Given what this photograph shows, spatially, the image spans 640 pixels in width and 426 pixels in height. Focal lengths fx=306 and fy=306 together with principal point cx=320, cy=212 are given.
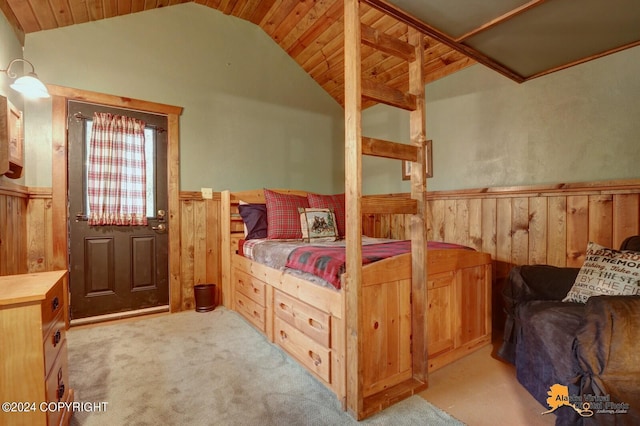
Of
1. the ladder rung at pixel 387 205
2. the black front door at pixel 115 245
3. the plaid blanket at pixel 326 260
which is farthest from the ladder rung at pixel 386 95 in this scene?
the black front door at pixel 115 245

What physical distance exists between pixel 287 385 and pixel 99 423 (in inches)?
35.8

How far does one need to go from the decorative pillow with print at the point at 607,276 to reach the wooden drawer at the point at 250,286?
6.60ft

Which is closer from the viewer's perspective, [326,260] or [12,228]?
[326,260]

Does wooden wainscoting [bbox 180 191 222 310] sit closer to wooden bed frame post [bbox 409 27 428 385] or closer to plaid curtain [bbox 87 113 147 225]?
plaid curtain [bbox 87 113 147 225]

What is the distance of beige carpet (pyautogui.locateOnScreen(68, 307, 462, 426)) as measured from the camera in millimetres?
1482

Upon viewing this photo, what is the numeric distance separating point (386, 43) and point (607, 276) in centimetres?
168

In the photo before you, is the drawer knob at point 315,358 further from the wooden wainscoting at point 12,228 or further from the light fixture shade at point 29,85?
the light fixture shade at point 29,85

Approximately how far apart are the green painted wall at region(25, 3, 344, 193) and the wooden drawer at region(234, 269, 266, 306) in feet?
3.47

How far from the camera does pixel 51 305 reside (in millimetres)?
1266

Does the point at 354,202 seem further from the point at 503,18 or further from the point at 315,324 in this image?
the point at 503,18

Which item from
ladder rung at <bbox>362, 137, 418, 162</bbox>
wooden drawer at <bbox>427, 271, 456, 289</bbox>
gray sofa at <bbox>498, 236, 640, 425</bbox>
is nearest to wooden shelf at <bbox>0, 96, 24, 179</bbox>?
ladder rung at <bbox>362, 137, 418, 162</bbox>

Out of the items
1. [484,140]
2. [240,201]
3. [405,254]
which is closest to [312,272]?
[405,254]

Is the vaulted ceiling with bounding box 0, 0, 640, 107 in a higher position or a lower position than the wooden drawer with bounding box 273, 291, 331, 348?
higher

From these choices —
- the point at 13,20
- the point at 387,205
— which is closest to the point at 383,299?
the point at 387,205
